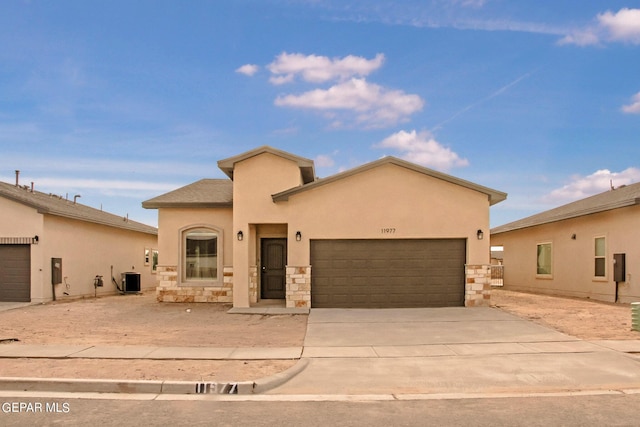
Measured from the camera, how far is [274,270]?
703 inches

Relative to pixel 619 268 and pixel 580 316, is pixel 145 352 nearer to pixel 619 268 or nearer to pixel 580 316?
pixel 580 316

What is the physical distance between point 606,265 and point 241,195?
43.4 ft

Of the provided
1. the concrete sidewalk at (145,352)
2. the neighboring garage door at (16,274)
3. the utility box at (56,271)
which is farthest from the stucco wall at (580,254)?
the neighboring garage door at (16,274)

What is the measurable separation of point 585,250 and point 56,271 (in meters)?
19.9

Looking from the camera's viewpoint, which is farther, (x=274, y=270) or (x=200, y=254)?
(x=200, y=254)

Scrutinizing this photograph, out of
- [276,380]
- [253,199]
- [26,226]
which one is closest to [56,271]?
[26,226]

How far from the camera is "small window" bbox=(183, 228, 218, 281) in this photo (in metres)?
18.3

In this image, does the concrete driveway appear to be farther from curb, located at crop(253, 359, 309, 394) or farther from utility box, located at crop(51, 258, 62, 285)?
utility box, located at crop(51, 258, 62, 285)

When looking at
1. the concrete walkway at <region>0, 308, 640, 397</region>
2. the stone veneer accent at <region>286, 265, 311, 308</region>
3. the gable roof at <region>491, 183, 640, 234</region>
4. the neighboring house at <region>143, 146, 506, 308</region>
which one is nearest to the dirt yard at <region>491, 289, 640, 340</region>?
the concrete walkway at <region>0, 308, 640, 397</region>

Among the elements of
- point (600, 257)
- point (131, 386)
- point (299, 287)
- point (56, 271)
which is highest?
point (600, 257)

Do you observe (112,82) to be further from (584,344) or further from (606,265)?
(606,265)

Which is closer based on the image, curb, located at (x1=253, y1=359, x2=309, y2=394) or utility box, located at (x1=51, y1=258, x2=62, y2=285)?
curb, located at (x1=253, y1=359, x2=309, y2=394)

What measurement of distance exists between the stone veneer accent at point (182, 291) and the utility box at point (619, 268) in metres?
13.2

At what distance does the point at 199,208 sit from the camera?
1827 cm
